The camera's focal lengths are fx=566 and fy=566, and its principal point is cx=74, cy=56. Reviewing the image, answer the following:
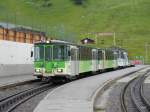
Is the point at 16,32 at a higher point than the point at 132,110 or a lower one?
higher

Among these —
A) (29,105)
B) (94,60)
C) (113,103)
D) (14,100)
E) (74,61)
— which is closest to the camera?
(29,105)

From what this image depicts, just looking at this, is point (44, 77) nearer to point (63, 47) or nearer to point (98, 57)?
point (63, 47)

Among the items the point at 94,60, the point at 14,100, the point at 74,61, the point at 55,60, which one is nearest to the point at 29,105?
the point at 14,100

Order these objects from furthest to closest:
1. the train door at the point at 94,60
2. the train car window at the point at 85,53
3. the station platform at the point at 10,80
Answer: the train door at the point at 94,60 → the train car window at the point at 85,53 → the station platform at the point at 10,80

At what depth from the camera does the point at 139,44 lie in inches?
7077

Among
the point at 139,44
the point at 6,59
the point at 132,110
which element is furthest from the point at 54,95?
the point at 139,44

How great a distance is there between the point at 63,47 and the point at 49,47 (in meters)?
0.94

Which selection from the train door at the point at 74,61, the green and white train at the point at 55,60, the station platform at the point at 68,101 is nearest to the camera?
the station platform at the point at 68,101

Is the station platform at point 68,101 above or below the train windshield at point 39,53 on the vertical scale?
below

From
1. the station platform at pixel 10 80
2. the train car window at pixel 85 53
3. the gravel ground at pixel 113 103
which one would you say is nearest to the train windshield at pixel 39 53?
the station platform at pixel 10 80

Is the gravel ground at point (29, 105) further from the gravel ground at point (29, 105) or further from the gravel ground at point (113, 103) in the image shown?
the gravel ground at point (113, 103)

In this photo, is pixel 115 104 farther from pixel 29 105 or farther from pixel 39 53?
pixel 39 53

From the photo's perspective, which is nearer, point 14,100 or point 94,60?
point 14,100

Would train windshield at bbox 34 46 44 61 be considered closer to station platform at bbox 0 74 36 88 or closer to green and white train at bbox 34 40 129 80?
green and white train at bbox 34 40 129 80
